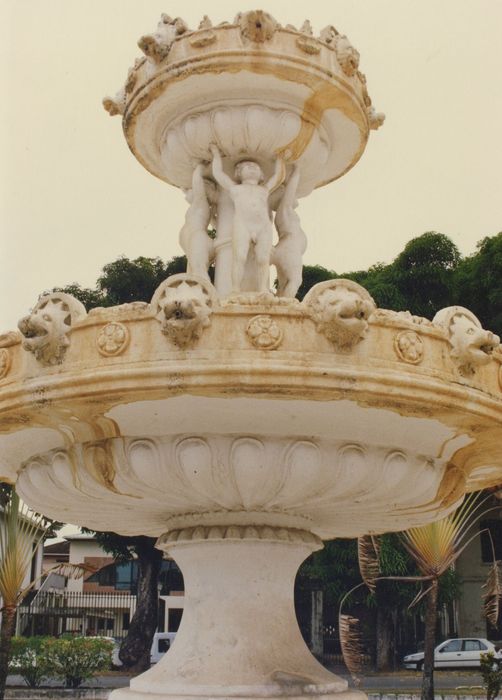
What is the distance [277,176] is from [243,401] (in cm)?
335

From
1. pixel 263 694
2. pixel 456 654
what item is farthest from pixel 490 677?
pixel 456 654

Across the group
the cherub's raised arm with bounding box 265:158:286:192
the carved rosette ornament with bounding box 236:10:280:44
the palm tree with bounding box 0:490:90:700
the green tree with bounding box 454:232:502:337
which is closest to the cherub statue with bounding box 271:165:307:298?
the cherub's raised arm with bounding box 265:158:286:192

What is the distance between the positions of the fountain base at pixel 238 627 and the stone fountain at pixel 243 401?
0.05 feet

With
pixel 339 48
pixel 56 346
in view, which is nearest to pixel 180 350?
pixel 56 346

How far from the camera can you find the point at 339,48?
24.9ft

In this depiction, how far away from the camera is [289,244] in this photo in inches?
311

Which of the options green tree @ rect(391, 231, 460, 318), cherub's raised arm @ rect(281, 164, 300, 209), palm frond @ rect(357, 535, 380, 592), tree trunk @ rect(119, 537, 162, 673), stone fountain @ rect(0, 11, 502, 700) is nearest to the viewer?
stone fountain @ rect(0, 11, 502, 700)

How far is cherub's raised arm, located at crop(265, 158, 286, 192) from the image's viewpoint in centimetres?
772

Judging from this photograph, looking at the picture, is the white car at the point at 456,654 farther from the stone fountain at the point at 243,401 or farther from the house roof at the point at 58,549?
the house roof at the point at 58,549

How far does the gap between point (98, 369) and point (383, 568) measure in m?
19.2

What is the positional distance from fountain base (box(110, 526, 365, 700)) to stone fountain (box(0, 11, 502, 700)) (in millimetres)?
14

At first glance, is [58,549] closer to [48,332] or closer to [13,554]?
[13,554]

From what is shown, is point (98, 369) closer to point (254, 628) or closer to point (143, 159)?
point (254, 628)

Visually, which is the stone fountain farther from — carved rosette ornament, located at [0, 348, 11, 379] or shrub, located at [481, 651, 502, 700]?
shrub, located at [481, 651, 502, 700]
